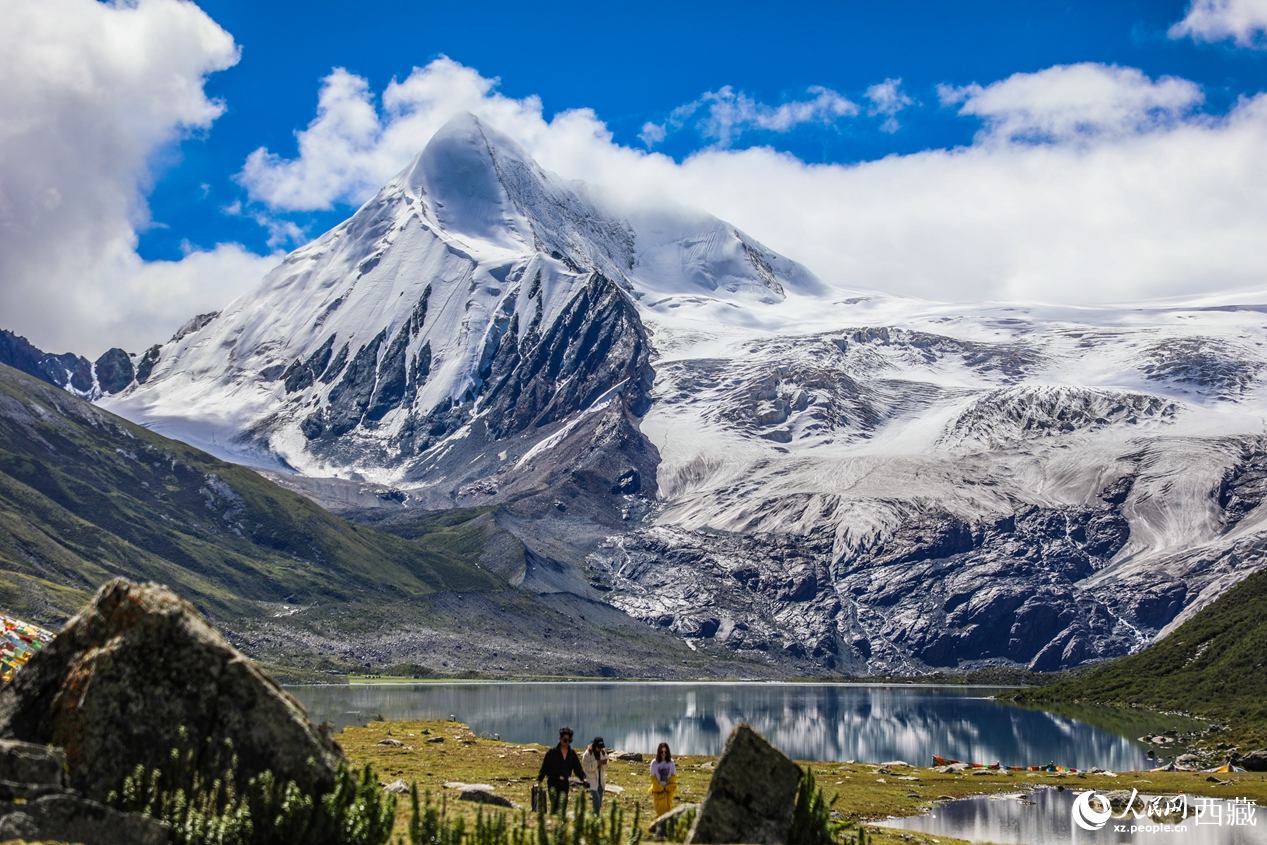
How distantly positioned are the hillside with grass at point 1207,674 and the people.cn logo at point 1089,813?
5719 cm

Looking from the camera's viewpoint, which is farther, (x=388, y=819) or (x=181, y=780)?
(x=388, y=819)

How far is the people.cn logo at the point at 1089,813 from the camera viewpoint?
177 ft

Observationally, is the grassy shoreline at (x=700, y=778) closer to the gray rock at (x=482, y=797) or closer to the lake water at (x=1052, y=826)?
the gray rock at (x=482, y=797)

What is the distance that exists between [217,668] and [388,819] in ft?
14.1

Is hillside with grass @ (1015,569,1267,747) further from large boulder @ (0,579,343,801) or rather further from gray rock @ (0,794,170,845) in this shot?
gray rock @ (0,794,170,845)

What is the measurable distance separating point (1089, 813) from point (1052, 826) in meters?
3.08

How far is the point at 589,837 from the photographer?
23.8m

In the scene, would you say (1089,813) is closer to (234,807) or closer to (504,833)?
(504,833)

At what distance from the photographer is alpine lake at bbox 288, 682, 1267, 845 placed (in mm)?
53656

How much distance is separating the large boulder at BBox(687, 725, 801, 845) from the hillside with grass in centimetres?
9653

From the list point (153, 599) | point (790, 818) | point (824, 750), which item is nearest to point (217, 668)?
point (153, 599)

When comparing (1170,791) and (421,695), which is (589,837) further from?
(421,695)

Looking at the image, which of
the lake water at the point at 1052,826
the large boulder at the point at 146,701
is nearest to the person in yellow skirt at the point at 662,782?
the large boulder at the point at 146,701

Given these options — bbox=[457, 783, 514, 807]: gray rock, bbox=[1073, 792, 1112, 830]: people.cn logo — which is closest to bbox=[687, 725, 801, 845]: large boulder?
bbox=[457, 783, 514, 807]: gray rock
